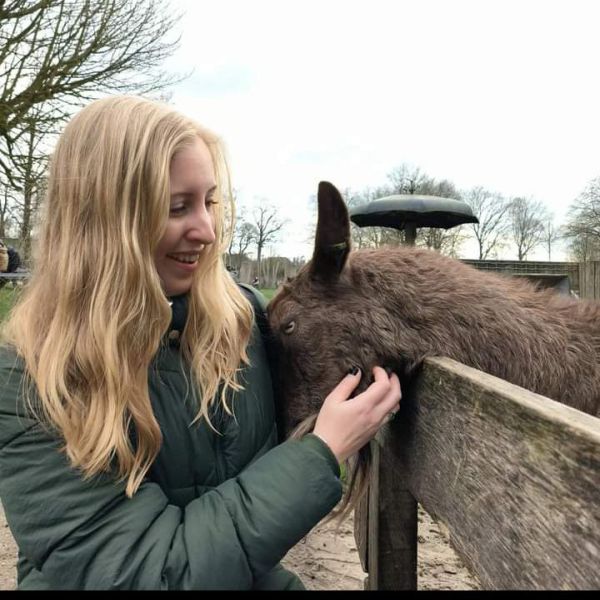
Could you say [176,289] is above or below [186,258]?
below

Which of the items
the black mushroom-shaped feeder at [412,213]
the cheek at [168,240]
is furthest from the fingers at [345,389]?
the black mushroom-shaped feeder at [412,213]

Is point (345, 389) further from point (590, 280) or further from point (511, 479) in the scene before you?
point (590, 280)

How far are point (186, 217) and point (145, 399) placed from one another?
2.06ft

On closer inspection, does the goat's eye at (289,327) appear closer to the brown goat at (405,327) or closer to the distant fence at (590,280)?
the brown goat at (405,327)

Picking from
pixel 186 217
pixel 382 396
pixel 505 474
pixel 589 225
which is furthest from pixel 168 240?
pixel 589 225

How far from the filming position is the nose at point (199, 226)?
1.76 metres

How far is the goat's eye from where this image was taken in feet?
6.97

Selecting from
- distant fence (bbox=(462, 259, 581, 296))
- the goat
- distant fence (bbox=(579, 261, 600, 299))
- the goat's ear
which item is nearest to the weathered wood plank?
the goat

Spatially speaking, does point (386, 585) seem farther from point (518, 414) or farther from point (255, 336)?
point (518, 414)

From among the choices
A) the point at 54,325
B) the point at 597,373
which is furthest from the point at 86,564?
the point at 597,373

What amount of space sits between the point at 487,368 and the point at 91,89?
13.2 metres

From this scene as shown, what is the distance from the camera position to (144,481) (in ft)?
4.86

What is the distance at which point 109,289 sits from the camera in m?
1.64

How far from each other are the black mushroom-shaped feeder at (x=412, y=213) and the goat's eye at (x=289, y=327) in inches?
139
